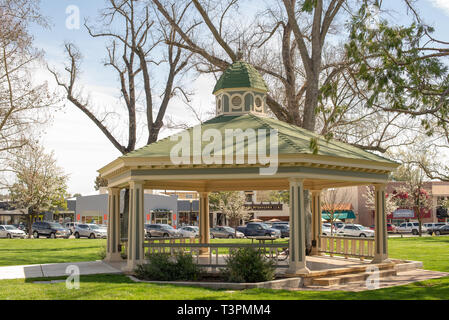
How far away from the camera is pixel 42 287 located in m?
13.1

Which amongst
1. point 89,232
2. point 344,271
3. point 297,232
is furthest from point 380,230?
point 89,232

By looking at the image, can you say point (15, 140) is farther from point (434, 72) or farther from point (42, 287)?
point (434, 72)

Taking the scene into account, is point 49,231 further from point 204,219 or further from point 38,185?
point 204,219

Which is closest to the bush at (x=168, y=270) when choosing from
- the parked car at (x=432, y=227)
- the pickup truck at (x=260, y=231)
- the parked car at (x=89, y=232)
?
the pickup truck at (x=260, y=231)

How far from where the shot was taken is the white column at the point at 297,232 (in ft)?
49.7

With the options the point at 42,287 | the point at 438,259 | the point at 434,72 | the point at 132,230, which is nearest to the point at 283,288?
the point at 132,230

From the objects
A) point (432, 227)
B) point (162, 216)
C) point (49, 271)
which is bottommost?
point (432, 227)

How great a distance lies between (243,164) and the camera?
15.5m

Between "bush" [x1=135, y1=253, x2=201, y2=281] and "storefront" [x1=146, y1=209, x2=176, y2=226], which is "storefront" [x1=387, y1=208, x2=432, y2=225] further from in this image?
"bush" [x1=135, y1=253, x2=201, y2=281]

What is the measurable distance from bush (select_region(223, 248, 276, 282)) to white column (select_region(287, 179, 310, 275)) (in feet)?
2.52

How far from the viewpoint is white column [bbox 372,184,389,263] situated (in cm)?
1806

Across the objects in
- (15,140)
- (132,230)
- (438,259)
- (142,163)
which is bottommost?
(438,259)

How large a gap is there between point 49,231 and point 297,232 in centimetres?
4354

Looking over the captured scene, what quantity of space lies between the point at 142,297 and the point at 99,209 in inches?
2344
